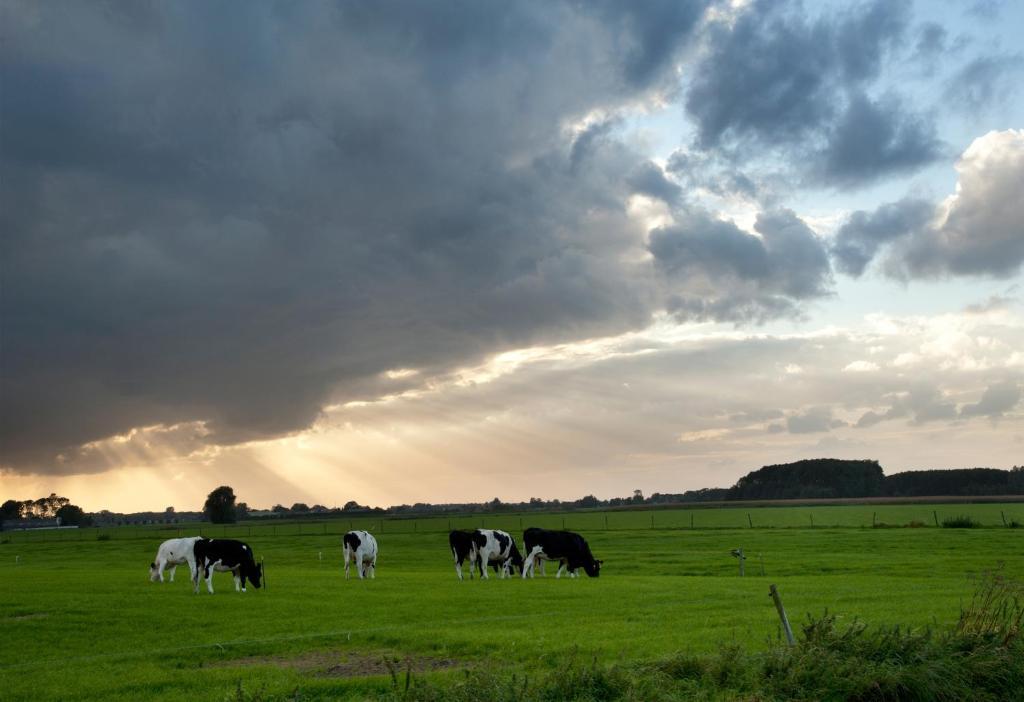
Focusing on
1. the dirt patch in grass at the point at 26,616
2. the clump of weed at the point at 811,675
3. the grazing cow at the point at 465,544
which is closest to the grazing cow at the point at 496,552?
the grazing cow at the point at 465,544

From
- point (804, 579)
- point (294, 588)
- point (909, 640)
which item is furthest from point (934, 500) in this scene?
point (909, 640)

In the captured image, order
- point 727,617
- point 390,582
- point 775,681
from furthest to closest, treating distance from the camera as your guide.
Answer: point 390,582 → point 727,617 → point 775,681

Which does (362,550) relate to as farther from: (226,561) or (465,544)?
(226,561)

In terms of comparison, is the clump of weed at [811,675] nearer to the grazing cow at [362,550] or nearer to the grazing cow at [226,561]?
the grazing cow at [226,561]

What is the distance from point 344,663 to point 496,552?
24910 millimetres

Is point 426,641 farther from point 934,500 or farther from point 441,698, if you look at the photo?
point 934,500

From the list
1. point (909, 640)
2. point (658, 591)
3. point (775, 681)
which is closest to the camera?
point (775, 681)

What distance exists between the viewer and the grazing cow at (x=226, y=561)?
32.8 m

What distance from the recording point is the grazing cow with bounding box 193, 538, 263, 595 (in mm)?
32750

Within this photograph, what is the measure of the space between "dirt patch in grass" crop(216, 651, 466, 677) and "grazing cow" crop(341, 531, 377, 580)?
69.5ft

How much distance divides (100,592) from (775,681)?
2782cm

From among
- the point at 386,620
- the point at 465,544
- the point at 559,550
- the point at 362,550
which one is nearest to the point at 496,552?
the point at 465,544

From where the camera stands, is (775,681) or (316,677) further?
(316,677)

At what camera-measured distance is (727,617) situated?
21.0 meters
